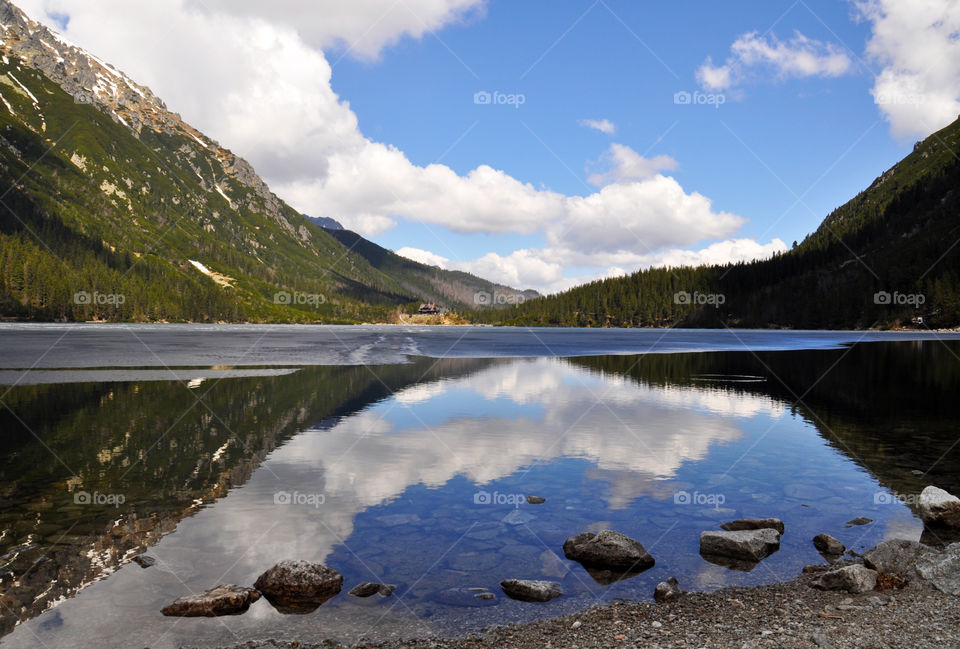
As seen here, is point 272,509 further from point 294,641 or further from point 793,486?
point 793,486

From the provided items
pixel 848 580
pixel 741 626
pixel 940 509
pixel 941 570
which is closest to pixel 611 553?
pixel 741 626

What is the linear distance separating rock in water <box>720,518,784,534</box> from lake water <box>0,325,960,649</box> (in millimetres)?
510

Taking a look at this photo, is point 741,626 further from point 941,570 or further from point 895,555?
point 895,555

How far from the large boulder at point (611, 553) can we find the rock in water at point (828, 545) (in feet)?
15.0

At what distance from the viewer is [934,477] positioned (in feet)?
65.4

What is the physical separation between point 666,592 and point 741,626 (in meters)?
1.68

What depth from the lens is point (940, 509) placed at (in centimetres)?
1531

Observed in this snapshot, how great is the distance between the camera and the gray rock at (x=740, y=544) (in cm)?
1312

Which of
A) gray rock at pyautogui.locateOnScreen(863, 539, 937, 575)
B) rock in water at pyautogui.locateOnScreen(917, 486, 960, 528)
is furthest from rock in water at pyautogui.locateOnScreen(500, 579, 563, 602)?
rock in water at pyautogui.locateOnScreen(917, 486, 960, 528)

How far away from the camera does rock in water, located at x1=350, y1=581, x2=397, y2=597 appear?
11.2 metres

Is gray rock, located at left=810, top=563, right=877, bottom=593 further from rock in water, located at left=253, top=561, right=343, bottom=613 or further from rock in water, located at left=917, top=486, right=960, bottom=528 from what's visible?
rock in water, located at left=253, top=561, right=343, bottom=613

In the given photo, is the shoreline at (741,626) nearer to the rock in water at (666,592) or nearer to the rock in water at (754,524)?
the rock in water at (666,592)

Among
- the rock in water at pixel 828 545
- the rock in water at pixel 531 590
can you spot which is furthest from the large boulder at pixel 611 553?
the rock in water at pixel 828 545

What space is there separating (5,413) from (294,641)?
30558 mm
